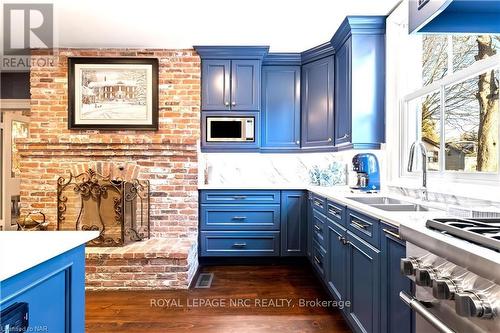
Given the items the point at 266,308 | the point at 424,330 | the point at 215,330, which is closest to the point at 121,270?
the point at 215,330

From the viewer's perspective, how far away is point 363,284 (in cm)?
183

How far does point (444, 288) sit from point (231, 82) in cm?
325

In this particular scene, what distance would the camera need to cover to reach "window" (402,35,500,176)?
6.42 ft

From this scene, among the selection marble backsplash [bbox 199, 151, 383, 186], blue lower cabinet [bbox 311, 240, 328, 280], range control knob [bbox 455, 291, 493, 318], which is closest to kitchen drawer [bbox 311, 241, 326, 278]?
blue lower cabinet [bbox 311, 240, 328, 280]

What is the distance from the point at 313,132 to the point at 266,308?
210cm

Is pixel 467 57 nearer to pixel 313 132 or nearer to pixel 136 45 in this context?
pixel 313 132

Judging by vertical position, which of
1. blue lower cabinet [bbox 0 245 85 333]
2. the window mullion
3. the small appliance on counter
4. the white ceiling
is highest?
the white ceiling

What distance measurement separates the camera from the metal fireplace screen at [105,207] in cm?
343

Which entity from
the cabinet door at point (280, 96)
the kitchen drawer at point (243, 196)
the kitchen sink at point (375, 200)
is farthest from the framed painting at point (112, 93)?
the kitchen sink at point (375, 200)

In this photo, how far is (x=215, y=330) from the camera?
2.22 meters

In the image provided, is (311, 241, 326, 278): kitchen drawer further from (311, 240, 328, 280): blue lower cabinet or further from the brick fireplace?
the brick fireplace

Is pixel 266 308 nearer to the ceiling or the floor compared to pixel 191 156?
nearer to the floor

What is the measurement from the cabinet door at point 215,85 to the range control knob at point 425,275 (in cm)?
304

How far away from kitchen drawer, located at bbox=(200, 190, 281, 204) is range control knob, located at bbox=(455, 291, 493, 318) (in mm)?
2774
